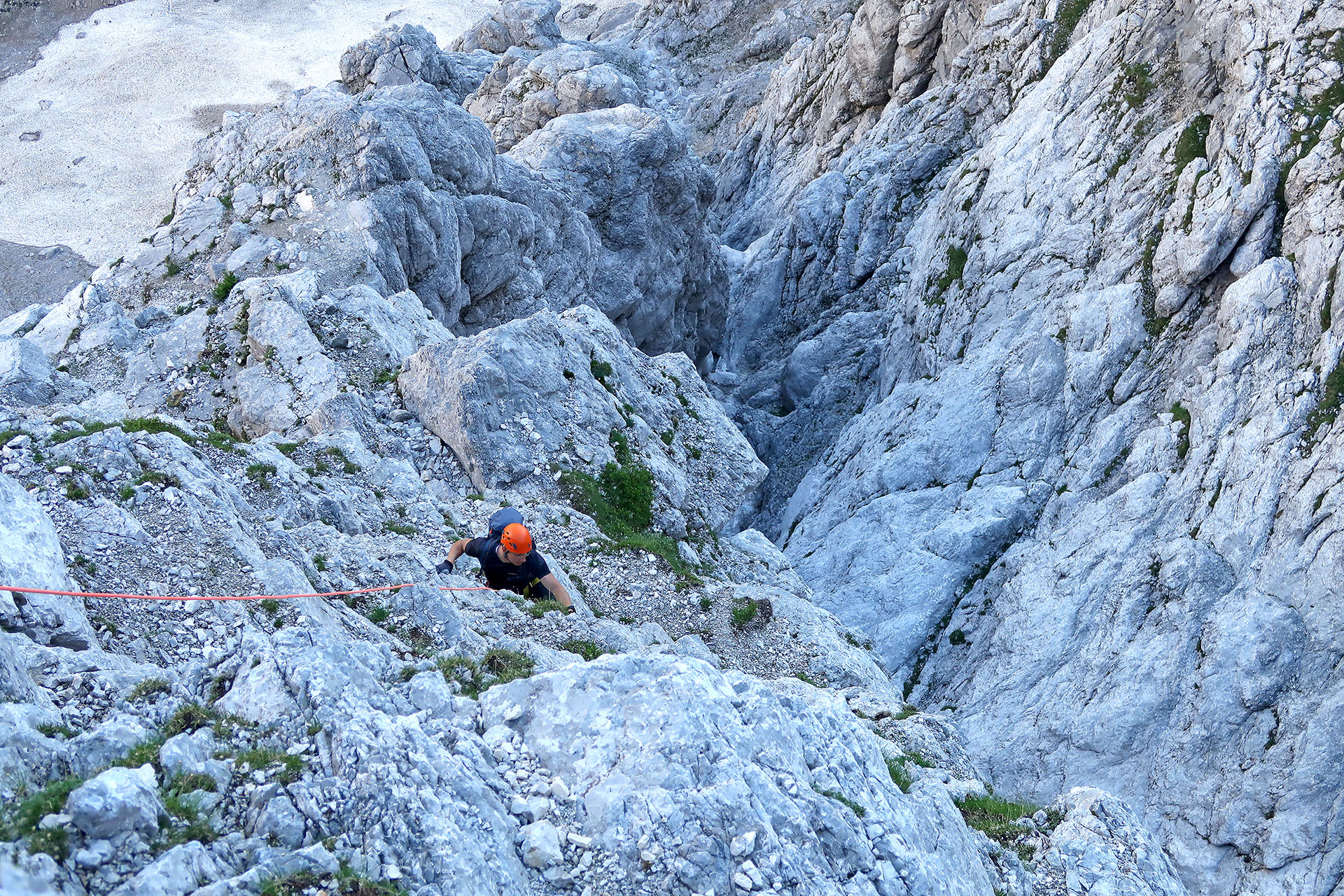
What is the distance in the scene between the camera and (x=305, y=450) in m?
19.9

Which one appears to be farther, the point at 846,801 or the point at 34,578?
the point at 34,578

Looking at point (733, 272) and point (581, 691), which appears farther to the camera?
point (733, 272)

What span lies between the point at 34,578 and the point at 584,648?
783 centimetres

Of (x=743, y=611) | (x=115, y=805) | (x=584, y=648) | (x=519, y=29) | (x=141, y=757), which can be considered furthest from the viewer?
(x=519, y=29)

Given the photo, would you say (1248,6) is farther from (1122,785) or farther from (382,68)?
(382,68)

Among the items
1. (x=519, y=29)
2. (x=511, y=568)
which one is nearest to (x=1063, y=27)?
(x=511, y=568)

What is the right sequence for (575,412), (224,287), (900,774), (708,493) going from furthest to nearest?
(224,287)
(708,493)
(575,412)
(900,774)

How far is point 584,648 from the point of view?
15.3 metres

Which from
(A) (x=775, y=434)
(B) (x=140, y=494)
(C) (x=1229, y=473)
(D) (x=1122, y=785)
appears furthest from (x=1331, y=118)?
(B) (x=140, y=494)

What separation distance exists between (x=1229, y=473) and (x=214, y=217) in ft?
106

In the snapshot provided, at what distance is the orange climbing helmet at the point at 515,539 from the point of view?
51.3 ft

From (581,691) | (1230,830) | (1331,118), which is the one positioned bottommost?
(1230,830)

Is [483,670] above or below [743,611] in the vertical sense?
above

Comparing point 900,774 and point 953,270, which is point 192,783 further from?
point 953,270
